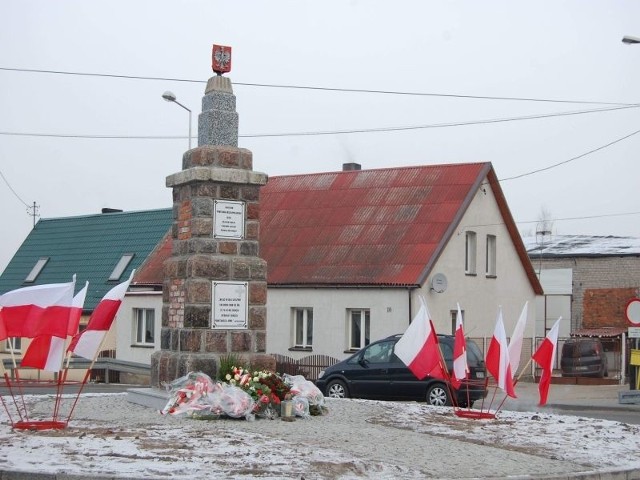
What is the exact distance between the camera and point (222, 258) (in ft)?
51.2

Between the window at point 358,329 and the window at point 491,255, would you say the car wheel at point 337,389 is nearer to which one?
the window at point 358,329

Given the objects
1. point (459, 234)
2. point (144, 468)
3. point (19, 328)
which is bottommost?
point (144, 468)

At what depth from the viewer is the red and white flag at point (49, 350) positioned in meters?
13.1

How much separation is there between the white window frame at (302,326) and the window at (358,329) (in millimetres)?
1466

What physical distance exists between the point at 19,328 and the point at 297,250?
885 inches

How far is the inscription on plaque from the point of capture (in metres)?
15.6

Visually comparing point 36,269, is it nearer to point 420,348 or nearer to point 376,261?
point 376,261

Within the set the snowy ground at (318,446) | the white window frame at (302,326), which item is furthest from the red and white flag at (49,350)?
the white window frame at (302,326)

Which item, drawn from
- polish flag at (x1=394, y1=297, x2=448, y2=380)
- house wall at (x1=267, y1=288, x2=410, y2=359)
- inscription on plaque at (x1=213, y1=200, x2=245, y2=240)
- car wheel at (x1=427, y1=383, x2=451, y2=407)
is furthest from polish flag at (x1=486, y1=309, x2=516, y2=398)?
house wall at (x1=267, y1=288, x2=410, y2=359)

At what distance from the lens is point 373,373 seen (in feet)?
77.2

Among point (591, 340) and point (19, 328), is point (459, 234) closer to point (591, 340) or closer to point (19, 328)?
point (591, 340)

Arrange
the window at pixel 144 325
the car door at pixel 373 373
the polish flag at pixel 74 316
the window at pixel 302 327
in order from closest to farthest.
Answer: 1. the polish flag at pixel 74 316
2. the car door at pixel 373 373
3. the window at pixel 302 327
4. the window at pixel 144 325

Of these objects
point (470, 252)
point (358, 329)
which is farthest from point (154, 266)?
point (470, 252)

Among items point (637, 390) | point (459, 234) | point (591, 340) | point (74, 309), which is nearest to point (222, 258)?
point (74, 309)
